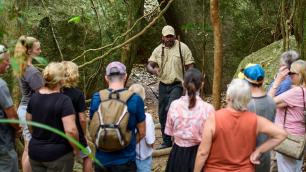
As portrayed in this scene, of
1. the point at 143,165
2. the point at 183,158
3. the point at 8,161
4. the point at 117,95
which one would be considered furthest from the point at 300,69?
the point at 8,161

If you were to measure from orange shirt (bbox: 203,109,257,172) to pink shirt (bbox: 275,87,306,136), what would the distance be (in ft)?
3.91

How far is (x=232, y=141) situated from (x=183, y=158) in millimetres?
675

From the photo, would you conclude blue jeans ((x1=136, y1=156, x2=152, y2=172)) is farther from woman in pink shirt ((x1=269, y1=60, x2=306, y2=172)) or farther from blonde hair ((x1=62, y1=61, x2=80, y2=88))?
woman in pink shirt ((x1=269, y1=60, x2=306, y2=172))

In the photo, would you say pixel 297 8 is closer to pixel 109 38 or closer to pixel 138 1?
pixel 138 1

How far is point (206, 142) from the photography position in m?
3.84

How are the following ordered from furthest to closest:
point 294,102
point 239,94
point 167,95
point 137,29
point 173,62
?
point 137,29
point 167,95
point 173,62
point 294,102
point 239,94

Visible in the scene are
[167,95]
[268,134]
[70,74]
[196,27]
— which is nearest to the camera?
[268,134]

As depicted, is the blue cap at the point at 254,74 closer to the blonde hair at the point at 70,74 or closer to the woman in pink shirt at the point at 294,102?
the woman in pink shirt at the point at 294,102

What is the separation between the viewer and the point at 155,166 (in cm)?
719

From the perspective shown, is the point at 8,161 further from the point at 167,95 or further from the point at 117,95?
the point at 167,95

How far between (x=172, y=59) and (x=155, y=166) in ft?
5.13

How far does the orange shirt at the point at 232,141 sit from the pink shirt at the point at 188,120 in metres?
0.37

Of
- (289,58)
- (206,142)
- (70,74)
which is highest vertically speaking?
(289,58)

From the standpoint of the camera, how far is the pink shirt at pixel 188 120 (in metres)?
4.25
